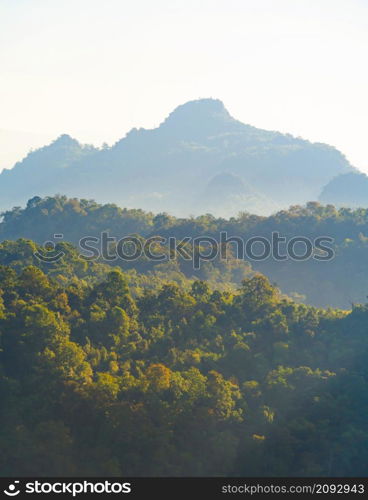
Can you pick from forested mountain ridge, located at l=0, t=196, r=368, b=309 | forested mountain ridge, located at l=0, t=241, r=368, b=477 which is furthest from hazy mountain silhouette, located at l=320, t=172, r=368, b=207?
forested mountain ridge, located at l=0, t=241, r=368, b=477

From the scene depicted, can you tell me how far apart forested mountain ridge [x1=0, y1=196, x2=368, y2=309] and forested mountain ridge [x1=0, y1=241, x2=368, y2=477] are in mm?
17847

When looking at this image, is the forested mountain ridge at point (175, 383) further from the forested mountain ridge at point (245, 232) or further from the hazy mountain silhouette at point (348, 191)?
the hazy mountain silhouette at point (348, 191)

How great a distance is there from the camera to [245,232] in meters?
75.2

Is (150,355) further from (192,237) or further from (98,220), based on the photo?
(98,220)

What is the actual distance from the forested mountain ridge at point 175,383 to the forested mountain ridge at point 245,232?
58.6 ft

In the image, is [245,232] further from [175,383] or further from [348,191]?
[348,191]

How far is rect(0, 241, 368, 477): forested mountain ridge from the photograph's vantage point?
29.6 metres

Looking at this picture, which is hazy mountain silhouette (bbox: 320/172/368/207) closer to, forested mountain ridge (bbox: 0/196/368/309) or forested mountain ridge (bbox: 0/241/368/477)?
forested mountain ridge (bbox: 0/196/368/309)

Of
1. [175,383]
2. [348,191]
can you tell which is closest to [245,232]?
[175,383]

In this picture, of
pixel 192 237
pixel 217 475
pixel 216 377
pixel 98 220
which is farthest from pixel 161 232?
pixel 217 475

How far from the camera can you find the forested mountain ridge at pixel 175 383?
2961 cm

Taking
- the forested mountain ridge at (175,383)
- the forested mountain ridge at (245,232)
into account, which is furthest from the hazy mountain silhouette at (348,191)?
the forested mountain ridge at (175,383)

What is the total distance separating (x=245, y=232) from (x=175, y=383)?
4340 cm

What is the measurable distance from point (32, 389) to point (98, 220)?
169ft
